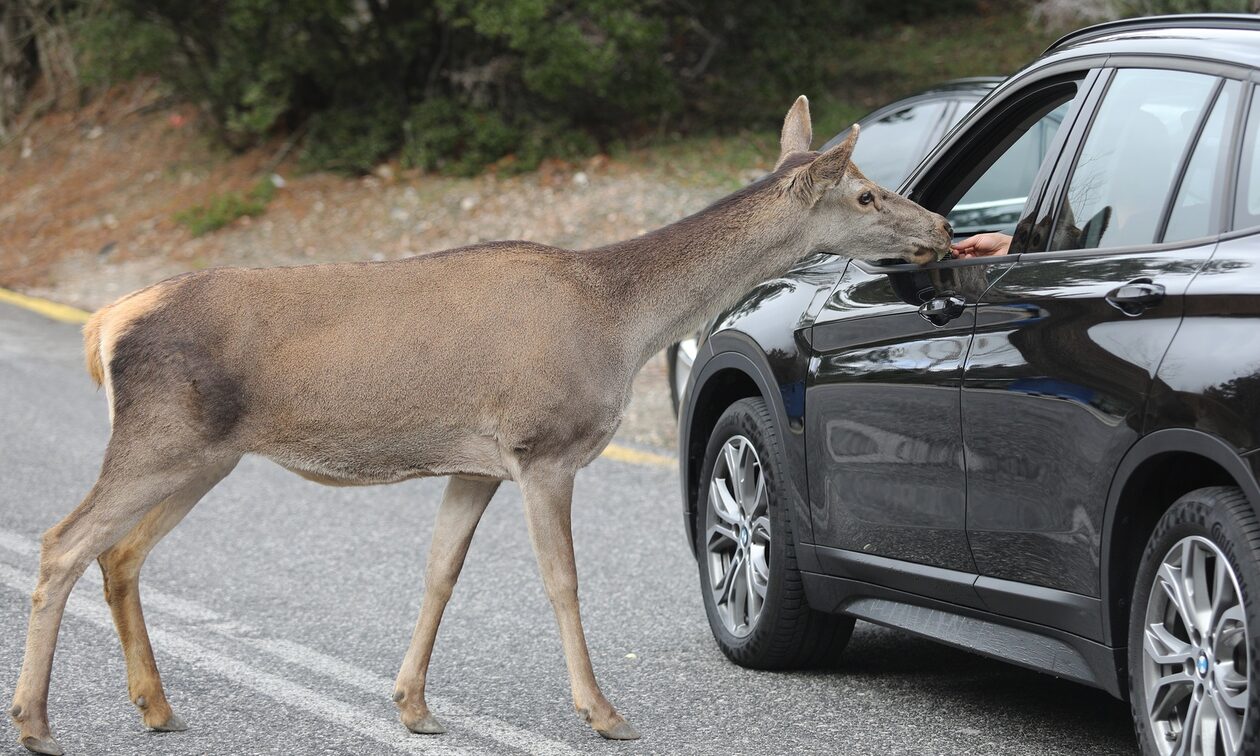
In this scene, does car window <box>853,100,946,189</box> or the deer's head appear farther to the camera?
car window <box>853,100,946,189</box>

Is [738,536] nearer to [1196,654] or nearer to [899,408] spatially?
[899,408]

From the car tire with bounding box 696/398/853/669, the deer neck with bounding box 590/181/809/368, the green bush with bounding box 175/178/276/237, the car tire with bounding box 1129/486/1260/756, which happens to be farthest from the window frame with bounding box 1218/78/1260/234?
the green bush with bounding box 175/178/276/237

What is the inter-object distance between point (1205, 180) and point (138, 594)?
134 inches

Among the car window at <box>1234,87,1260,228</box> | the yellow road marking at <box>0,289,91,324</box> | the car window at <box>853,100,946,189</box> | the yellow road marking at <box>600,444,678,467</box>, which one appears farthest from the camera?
the yellow road marking at <box>0,289,91,324</box>

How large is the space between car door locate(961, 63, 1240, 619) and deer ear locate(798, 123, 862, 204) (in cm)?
72

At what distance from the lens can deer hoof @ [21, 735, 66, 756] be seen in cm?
474

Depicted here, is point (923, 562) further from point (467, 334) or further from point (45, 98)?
point (45, 98)

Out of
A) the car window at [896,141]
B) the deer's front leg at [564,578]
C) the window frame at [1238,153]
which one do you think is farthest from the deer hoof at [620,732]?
the car window at [896,141]

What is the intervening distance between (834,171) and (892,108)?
177 inches

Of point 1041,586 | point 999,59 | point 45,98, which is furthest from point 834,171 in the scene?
point 45,98

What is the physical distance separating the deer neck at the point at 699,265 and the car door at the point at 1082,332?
92 cm

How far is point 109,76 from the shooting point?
17.8 m

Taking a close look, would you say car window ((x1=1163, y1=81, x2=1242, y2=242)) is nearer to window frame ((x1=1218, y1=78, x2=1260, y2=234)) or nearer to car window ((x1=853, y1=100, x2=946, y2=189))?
window frame ((x1=1218, y1=78, x2=1260, y2=234))

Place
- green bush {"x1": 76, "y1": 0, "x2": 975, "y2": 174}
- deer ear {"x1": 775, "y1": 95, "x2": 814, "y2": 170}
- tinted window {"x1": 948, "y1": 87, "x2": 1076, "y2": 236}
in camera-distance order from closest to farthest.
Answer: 1. deer ear {"x1": 775, "y1": 95, "x2": 814, "y2": 170}
2. tinted window {"x1": 948, "y1": 87, "x2": 1076, "y2": 236}
3. green bush {"x1": 76, "y1": 0, "x2": 975, "y2": 174}
